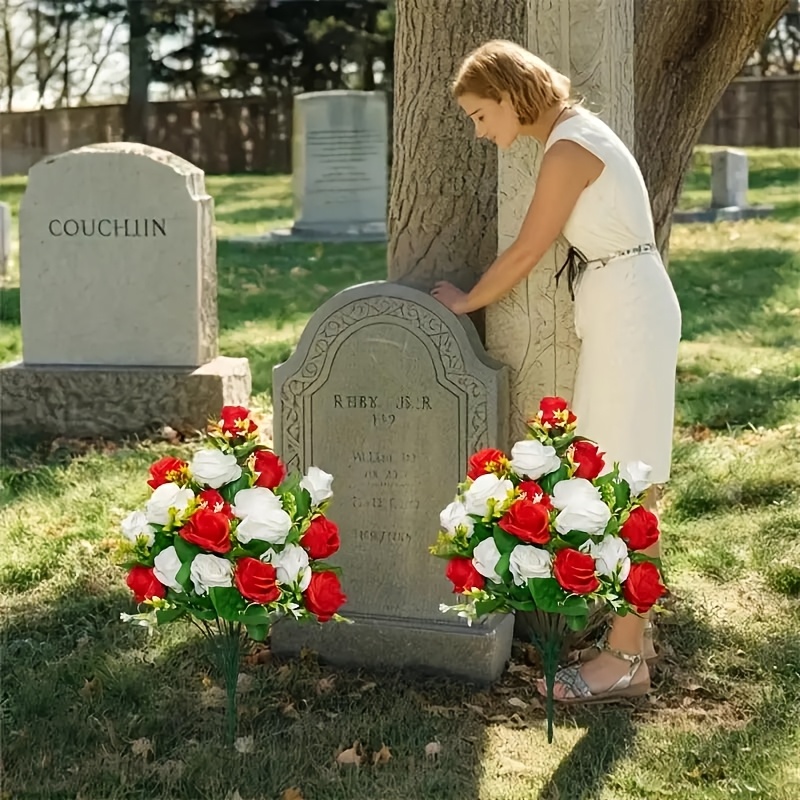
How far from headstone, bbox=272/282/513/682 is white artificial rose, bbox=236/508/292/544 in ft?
3.08

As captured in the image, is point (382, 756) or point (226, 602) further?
point (382, 756)

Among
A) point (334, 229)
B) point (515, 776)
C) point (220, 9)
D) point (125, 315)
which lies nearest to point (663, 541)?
point (515, 776)

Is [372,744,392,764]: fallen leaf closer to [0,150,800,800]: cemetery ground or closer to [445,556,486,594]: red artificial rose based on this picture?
[0,150,800,800]: cemetery ground

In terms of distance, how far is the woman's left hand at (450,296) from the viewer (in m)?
4.02

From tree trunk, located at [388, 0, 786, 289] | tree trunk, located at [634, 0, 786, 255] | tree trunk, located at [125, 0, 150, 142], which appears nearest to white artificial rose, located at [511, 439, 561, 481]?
tree trunk, located at [388, 0, 786, 289]

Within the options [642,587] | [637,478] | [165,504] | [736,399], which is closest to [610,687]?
[642,587]

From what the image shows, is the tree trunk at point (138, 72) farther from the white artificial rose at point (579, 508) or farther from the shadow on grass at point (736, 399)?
the white artificial rose at point (579, 508)

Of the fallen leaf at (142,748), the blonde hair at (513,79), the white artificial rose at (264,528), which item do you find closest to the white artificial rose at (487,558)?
the white artificial rose at (264,528)

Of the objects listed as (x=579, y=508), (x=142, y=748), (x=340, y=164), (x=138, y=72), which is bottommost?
(x=142, y=748)

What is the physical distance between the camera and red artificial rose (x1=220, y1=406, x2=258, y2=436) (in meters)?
3.44

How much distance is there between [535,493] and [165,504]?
97 centimetres

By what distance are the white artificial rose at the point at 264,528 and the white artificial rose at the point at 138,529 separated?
252mm

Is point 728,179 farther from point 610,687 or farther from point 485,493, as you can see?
point 485,493

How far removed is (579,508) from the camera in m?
3.15
